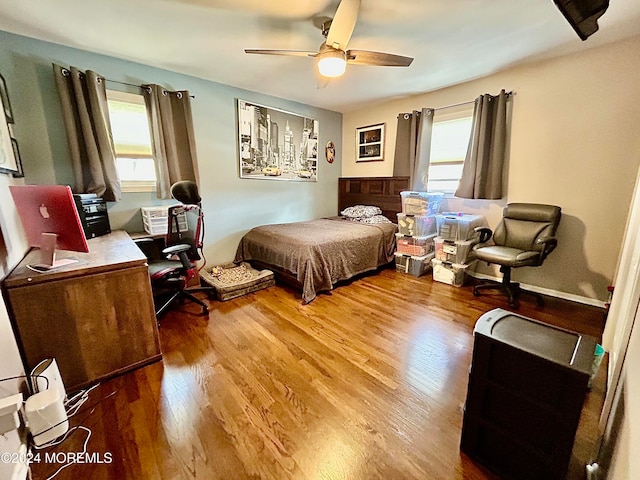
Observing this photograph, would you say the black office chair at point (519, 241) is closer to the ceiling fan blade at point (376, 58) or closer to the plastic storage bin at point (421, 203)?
the plastic storage bin at point (421, 203)

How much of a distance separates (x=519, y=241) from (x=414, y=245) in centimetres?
113

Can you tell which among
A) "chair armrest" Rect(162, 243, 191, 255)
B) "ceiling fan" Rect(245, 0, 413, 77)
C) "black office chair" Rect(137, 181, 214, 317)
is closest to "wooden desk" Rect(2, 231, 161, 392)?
"chair armrest" Rect(162, 243, 191, 255)

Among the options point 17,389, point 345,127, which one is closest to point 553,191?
point 345,127

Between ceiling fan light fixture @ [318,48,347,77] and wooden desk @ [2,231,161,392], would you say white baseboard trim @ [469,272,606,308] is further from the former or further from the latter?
wooden desk @ [2,231,161,392]

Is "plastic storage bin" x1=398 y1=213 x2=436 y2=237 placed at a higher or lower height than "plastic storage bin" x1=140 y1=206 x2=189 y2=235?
lower

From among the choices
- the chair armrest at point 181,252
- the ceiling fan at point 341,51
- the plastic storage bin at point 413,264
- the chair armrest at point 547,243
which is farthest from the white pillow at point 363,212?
the chair armrest at point 181,252

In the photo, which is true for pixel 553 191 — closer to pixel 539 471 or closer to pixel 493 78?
pixel 493 78

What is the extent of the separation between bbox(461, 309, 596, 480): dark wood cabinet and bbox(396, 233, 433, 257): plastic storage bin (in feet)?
7.75

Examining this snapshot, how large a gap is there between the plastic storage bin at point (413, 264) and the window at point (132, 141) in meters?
3.25

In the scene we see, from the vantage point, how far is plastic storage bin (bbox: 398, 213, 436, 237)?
3520mm

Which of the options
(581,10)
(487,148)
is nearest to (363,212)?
(487,148)

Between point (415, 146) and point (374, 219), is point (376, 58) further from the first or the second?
point (374, 219)

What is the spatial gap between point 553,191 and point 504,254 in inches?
36.2

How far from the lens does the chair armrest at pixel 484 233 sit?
314 centimetres
